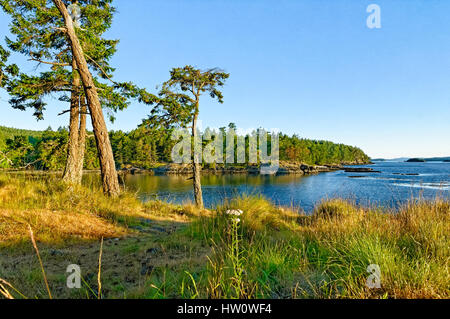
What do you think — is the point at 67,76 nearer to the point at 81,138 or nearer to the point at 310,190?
the point at 81,138

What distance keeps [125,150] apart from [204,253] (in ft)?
303

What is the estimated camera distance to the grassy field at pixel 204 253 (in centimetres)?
237

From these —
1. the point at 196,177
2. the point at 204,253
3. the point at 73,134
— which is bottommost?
the point at 204,253

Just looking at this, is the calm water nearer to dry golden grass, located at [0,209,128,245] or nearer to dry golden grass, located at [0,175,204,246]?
dry golden grass, located at [0,175,204,246]

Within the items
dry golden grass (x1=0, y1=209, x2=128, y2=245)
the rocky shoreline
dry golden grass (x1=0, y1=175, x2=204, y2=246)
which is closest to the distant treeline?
dry golden grass (x1=0, y1=175, x2=204, y2=246)

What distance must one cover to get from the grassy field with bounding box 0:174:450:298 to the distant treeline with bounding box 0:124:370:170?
3264mm

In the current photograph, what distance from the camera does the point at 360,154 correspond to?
568 feet

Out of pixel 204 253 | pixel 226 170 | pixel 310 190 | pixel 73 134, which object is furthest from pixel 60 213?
pixel 226 170

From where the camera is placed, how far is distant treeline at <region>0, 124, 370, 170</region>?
9.52 metres

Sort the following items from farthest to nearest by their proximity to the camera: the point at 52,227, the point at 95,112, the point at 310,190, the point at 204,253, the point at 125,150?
the point at 125,150 → the point at 310,190 → the point at 95,112 → the point at 52,227 → the point at 204,253

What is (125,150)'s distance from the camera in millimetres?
87625
